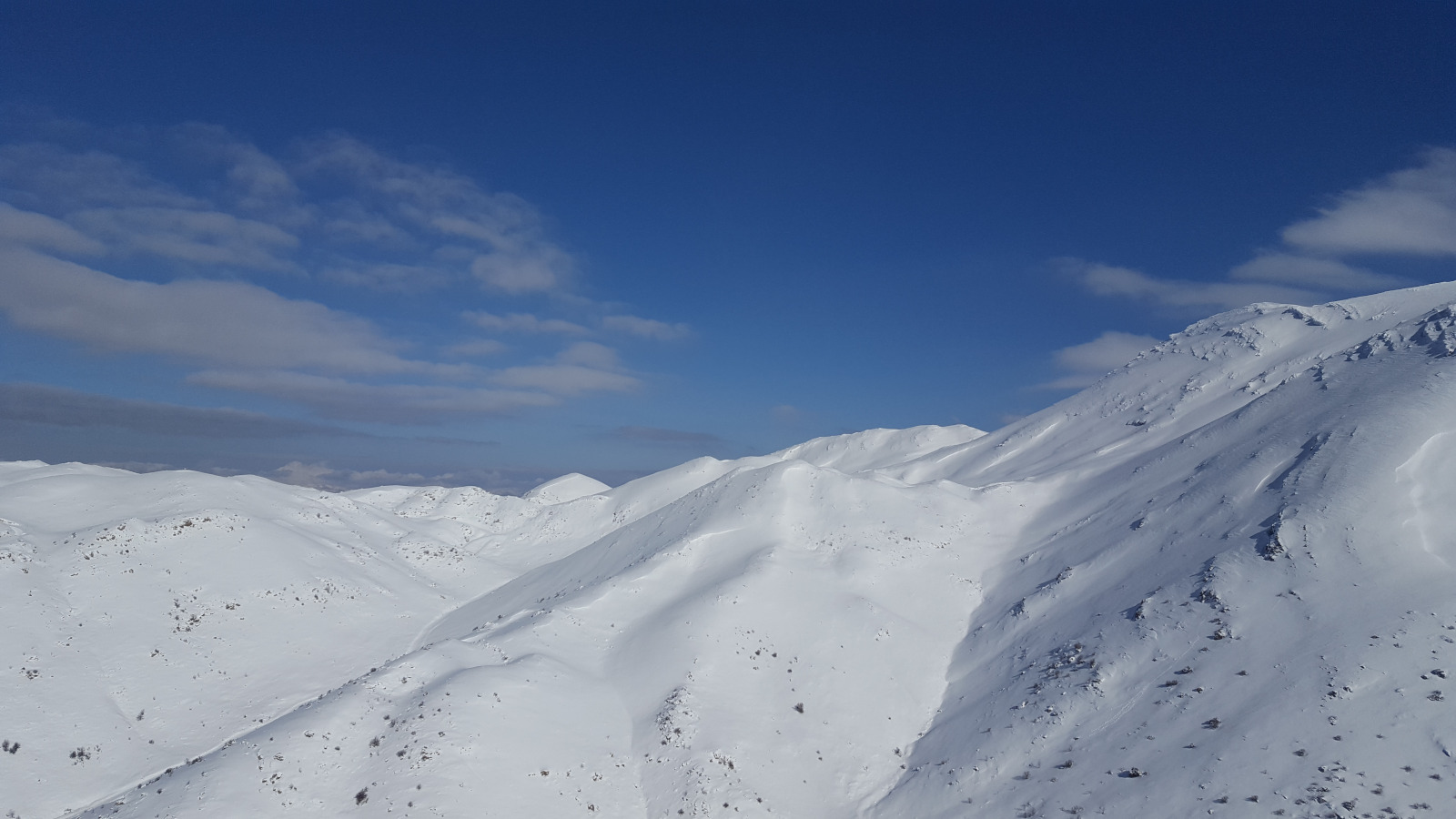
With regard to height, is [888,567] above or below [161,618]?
below

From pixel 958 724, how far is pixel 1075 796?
6221 millimetres

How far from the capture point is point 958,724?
25.2 metres

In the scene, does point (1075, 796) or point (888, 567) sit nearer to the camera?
point (1075, 796)

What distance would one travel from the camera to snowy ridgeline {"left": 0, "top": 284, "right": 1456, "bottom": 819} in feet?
63.9

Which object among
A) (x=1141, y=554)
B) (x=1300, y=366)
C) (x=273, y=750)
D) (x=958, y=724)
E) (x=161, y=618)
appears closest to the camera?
(x=273, y=750)

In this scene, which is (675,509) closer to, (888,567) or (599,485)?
(888,567)

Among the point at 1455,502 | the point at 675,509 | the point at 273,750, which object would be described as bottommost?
the point at 273,750

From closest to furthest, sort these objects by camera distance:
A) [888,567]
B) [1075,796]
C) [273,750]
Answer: [1075,796] → [273,750] → [888,567]

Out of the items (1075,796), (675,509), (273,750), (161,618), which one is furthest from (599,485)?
(1075,796)

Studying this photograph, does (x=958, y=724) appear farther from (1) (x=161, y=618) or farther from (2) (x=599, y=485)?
(2) (x=599, y=485)

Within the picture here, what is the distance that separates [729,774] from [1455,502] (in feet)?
85.5

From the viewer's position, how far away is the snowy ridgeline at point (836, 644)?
19484mm

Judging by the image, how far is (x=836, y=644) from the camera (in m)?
29.8

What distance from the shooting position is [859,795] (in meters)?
23.2
